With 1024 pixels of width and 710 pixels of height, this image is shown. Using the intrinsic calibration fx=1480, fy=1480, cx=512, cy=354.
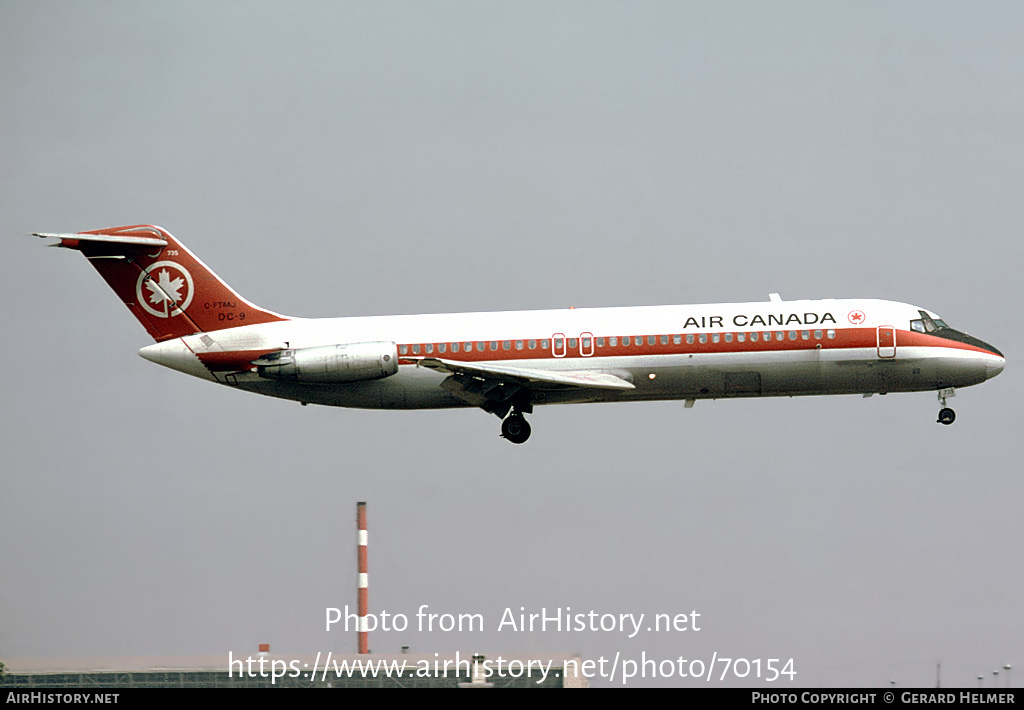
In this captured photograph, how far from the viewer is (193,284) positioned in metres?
48.4

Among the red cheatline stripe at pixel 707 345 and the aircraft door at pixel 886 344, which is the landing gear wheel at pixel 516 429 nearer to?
the red cheatline stripe at pixel 707 345

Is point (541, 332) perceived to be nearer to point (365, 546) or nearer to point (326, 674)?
point (326, 674)

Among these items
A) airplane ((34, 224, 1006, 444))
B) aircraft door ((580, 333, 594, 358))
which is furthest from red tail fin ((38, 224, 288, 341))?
aircraft door ((580, 333, 594, 358))

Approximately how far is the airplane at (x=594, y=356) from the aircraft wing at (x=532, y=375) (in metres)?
0.05

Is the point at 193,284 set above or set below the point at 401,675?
above

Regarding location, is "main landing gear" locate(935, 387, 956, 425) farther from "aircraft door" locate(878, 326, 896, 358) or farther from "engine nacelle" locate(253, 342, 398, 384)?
"engine nacelle" locate(253, 342, 398, 384)

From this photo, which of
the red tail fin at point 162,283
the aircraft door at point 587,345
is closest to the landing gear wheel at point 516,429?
the aircraft door at point 587,345

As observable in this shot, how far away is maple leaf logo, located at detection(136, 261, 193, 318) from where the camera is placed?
1898 inches

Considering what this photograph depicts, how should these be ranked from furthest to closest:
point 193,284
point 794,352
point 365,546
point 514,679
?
point 365,546
point 514,679
point 193,284
point 794,352

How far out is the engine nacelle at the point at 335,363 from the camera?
→ 1763 inches

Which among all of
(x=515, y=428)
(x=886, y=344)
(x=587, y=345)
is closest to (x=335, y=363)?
(x=515, y=428)

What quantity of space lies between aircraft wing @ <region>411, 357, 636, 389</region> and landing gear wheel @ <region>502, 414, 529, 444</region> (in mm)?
1711
